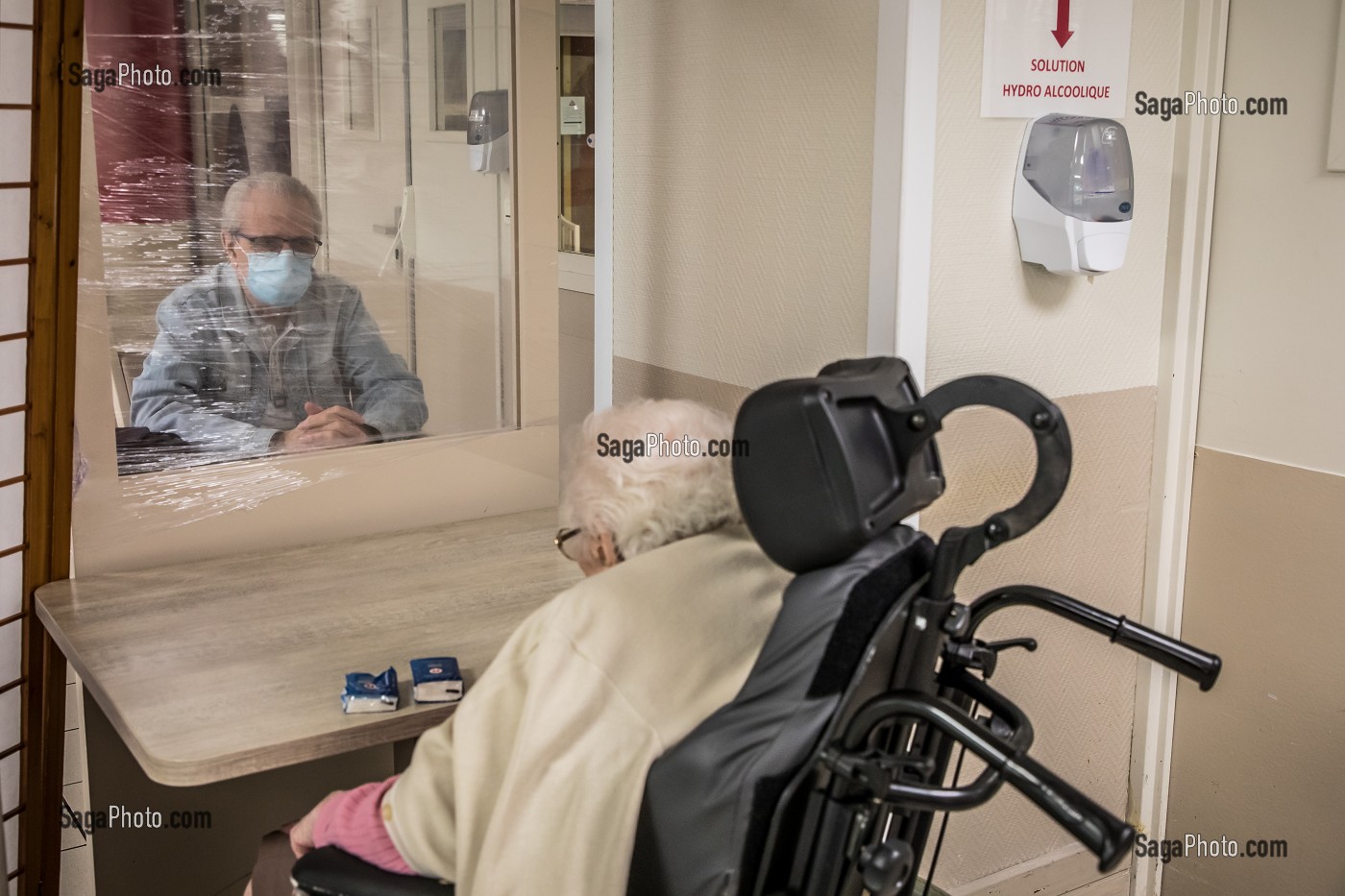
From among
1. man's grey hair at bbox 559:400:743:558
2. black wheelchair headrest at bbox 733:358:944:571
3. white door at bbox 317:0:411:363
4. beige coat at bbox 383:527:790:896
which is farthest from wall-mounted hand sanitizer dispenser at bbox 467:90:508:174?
black wheelchair headrest at bbox 733:358:944:571

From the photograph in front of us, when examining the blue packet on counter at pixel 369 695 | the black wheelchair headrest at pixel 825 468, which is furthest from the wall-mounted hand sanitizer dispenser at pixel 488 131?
the black wheelchair headrest at pixel 825 468

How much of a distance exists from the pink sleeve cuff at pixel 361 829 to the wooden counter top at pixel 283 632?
94mm

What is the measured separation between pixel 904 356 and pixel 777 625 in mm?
519

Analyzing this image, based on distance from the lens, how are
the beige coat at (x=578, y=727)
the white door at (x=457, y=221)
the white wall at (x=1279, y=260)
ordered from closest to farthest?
the beige coat at (x=578, y=727) → the white wall at (x=1279, y=260) → the white door at (x=457, y=221)

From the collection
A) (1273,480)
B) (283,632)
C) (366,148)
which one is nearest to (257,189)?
(366,148)

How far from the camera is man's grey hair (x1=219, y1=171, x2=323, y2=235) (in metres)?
1.95

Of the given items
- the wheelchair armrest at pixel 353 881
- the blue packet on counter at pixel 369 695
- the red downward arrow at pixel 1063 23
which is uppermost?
Result: the red downward arrow at pixel 1063 23

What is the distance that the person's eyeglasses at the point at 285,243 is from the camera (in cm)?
198

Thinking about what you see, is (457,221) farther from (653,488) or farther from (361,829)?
(361,829)

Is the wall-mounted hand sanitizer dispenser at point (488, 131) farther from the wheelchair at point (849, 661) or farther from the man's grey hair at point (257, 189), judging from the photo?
the wheelchair at point (849, 661)

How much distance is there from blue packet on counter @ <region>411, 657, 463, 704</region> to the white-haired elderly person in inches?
6.0

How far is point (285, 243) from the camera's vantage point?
2.02m

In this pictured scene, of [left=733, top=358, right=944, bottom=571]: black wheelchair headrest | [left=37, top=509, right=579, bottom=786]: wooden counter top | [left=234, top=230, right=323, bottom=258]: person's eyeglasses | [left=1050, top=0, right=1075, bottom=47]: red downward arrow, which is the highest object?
[left=1050, top=0, right=1075, bottom=47]: red downward arrow

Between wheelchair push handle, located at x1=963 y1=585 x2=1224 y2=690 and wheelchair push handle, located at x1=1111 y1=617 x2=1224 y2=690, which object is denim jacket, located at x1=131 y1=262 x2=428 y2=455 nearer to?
wheelchair push handle, located at x1=963 y1=585 x2=1224 y2=690
